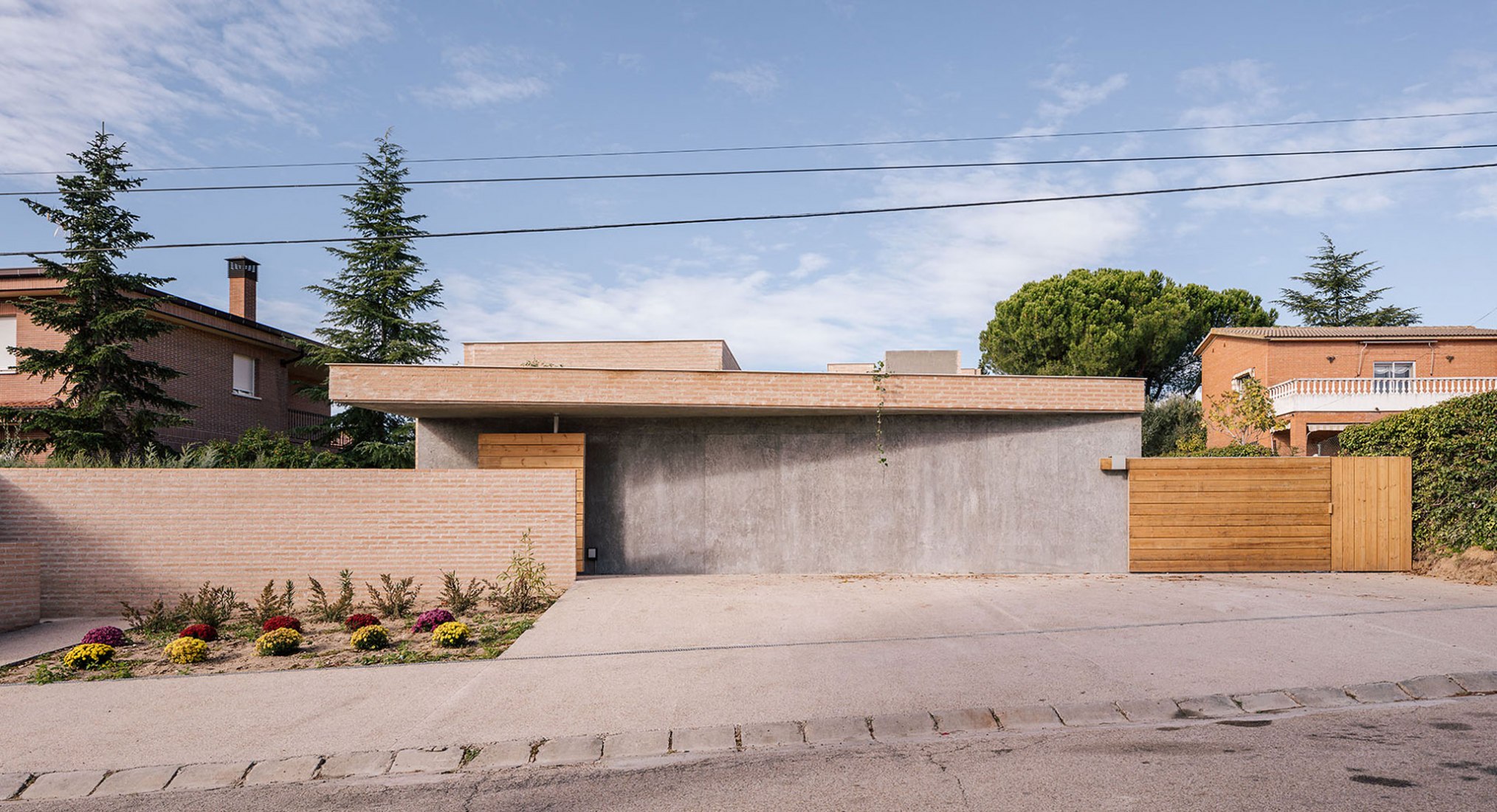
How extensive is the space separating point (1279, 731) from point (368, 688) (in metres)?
6.95

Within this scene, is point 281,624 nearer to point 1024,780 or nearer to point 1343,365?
point 1024,780

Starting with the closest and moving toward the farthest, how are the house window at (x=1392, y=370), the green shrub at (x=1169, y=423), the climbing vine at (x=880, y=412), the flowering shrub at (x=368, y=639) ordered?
the flowering shrub at (x=368, y=639)
the climbing vine at (x=880, y=412)
the house window at (x=1392, y=370)
the green shrub at (x=1169, y=423)

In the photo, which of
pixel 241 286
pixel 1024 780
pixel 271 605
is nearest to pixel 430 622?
pixel 271 605

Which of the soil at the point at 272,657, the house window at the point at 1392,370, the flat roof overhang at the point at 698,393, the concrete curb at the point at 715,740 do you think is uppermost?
the house window at the point at 1392,370

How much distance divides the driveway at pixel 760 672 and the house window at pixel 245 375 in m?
19.0

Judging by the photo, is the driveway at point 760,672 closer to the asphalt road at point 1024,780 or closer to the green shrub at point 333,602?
the asphalt road at point 1024,780

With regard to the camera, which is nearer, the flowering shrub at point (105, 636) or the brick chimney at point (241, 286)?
the flowering shrub at point (105, 636)

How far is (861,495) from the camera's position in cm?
1410

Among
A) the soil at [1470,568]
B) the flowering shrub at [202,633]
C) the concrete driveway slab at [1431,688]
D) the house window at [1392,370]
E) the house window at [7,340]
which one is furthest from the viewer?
the house window at [1392,370]

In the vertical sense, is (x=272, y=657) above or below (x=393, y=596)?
below

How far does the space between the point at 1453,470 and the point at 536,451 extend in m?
14.4

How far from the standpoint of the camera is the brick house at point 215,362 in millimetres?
20859

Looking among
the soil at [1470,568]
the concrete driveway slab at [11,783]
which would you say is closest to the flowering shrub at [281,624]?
the concrete driveway slab at [11,783]

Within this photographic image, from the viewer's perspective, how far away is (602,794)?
15.9 feet
